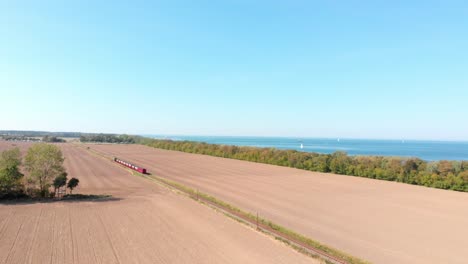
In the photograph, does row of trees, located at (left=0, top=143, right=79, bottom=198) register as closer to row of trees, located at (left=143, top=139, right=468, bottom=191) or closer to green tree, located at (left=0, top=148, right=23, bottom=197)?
green tree, located at (left=0, top=148, right=23, bottom=197)

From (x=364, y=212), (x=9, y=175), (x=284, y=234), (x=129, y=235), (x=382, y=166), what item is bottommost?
(x=364, y=212)

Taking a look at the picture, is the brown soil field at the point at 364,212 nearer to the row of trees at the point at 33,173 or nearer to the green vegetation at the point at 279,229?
the green vegetation at the point at 279,229

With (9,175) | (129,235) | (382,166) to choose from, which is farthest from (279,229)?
(382,166)

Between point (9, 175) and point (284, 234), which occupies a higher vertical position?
point (9, 175)

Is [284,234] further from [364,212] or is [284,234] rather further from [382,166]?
[382,166]

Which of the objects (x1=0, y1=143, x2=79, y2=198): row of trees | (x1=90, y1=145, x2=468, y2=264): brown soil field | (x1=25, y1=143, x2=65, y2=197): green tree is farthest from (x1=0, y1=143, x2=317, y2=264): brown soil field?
(x1=90, y1=145, x2=468, y2=264): brown soil field

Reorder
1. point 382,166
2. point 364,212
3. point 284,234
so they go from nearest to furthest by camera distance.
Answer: point 284,234, point 364,212, point 382,166

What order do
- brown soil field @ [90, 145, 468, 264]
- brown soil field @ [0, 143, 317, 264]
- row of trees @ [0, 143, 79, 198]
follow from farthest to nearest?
row of trees @ [0, 143, 79, 198] → brown soil field @ [90, 145, 468, 264] → brown soil field @ [0, 143, 317, 264]
